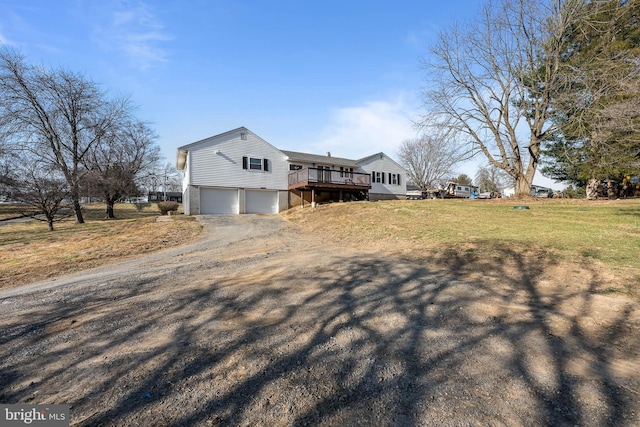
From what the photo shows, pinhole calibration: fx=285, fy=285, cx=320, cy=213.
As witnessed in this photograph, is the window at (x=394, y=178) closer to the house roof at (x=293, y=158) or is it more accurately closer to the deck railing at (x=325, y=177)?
the house roof at (x=293, y=158)

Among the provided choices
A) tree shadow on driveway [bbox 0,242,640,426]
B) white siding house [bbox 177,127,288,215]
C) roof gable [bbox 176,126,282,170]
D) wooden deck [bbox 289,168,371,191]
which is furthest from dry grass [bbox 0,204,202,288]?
wooden deck [bbox 289,168,371,191]

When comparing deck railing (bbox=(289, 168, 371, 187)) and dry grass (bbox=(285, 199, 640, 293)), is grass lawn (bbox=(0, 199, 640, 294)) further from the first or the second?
deck railing (bbox=(289, 168, 371, 187))

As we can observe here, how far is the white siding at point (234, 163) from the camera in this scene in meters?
20.0

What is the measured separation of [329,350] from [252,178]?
66.0 feet

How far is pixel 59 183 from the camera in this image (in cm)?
1680

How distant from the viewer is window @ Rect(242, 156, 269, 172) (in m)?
21.8

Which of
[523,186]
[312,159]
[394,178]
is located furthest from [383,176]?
[523,186]

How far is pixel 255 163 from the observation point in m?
22.2

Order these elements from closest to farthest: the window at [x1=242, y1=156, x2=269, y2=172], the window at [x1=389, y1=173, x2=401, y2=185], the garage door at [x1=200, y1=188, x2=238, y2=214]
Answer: the garage door at [x1=200, y1=188, x2=238, y2=214], the window at [x1=242, y1=156, x2=269, y2=172], the window at [x1=389, y1=173, x2=401, y2=185]

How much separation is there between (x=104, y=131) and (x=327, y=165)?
59.6 feet

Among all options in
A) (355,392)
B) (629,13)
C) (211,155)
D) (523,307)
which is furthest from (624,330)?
(629,13)

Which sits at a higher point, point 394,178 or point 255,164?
point 255,164

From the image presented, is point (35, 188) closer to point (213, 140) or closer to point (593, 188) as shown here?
point (213, 140)

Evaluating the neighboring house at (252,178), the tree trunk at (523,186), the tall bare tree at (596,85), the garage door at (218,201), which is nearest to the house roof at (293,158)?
the neighboring house at (252,178)
